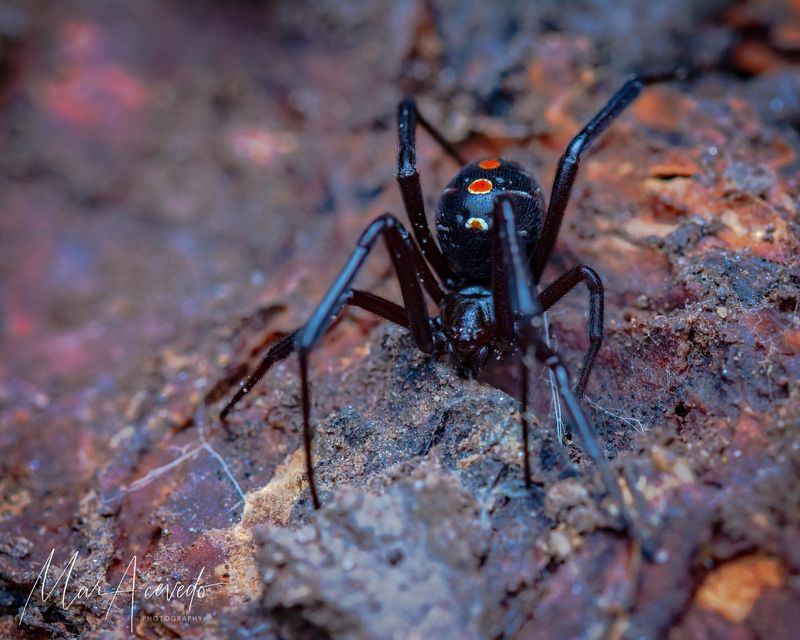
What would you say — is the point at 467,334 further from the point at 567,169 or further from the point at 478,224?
the point at 567,169

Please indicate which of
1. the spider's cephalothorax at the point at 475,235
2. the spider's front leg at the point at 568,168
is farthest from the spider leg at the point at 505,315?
the spider's front leg at the point at 568,168

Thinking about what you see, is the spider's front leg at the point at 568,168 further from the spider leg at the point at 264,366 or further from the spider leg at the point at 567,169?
the spider leg at the point at 264,366

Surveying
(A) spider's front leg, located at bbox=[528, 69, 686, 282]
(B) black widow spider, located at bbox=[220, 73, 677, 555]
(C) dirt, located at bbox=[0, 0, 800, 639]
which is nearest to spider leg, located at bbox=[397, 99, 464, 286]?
(B) black widow spider, located at bbox=[220, 73, 677, 555]

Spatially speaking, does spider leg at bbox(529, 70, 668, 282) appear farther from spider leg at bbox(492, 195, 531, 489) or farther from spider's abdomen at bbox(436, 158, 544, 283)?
spider leg at bbox(492, 195, 531, 489)

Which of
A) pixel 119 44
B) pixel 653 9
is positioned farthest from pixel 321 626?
pixel 119 44

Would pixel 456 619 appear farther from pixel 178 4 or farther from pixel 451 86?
pixel 178 4

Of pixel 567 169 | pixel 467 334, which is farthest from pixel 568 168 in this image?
pixel 467 334
